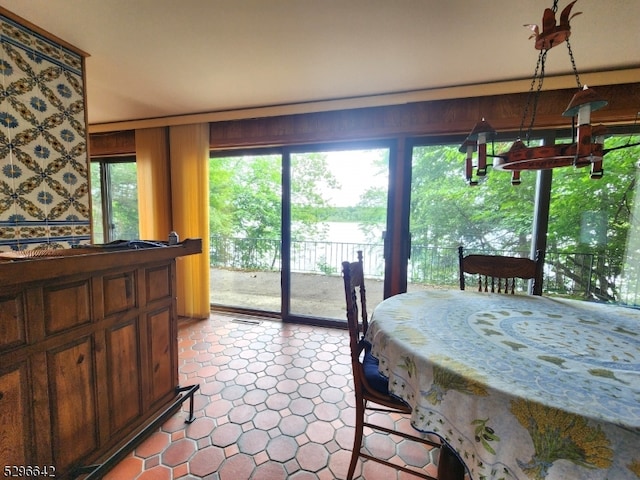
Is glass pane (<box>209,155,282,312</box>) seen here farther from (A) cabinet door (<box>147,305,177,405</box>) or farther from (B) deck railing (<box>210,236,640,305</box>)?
(A) cabinet door (<box>147,305,177,405</box>)

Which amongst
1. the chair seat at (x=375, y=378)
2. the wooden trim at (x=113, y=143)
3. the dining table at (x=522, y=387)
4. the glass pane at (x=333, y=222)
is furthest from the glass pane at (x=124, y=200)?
the dining table at (x=522, y=387)

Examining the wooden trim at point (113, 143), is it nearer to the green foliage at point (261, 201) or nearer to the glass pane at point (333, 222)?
the green foliage at point (261, 201)

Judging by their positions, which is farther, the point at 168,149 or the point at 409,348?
the point at 168,149

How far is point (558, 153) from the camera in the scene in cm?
113

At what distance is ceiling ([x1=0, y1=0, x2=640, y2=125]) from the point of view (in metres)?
1.44

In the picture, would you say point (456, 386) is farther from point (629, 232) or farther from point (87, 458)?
point (629, 232)

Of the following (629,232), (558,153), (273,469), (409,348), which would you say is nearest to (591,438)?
(409,348)

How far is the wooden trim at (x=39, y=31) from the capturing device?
1491 millimetres

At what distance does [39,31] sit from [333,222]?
257cm

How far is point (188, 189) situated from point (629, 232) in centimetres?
414

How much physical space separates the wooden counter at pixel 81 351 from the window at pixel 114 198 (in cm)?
257

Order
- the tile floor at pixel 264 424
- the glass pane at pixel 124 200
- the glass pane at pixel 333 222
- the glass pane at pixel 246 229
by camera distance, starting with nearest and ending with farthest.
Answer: the tile floor at pixel 264 424 < the glass pane at pixel 333 222 < the glass pane at pixel 246 229 < the glass pane at pixel 124 200

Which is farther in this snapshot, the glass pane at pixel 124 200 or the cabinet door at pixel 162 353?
the glass pane at pixel 124 200

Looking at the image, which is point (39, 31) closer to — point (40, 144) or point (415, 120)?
point (40, 144)
